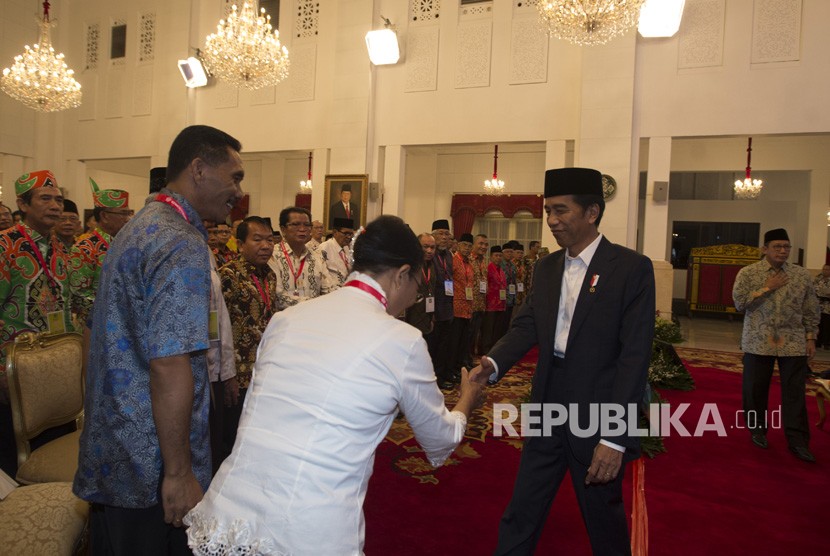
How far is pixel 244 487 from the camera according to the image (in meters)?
1.21

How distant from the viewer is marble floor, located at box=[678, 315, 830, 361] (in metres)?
9.30

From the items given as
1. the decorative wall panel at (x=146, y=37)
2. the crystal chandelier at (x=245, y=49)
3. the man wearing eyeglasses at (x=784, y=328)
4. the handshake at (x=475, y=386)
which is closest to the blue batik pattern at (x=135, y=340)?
the handshake at (x=475, y=386)

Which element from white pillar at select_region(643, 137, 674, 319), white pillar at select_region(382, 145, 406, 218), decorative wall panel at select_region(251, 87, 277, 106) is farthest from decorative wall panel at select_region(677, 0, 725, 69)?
decorative wall panel at select_region(251, 87, 277, 106)

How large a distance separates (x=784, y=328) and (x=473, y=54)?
7.10 meters

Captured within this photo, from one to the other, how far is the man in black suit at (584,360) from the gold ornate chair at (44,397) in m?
2.00

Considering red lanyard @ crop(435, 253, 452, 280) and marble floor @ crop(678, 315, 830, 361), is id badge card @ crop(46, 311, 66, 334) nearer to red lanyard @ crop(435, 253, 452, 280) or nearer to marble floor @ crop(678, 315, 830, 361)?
red lanyard @ crop(435, 253, 452, 280)

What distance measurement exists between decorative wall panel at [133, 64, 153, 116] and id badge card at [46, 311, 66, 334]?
1022cm

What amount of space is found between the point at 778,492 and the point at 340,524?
3.53m

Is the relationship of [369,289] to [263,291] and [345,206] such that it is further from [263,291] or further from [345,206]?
[345,206]

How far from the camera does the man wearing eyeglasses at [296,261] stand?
433 cm

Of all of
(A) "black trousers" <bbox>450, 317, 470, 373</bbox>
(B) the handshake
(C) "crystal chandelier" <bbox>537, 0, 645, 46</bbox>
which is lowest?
(A) "black trousers" <bbox>450, 317, 470, 373</bbox>

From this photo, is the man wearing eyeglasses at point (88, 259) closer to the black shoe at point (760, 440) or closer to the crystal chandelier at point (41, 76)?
the black shoe at point (760, 440)

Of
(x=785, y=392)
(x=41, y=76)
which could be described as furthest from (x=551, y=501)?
(x=41, y=76)

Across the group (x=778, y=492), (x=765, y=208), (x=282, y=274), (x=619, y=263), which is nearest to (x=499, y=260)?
(x=282, y=274)
